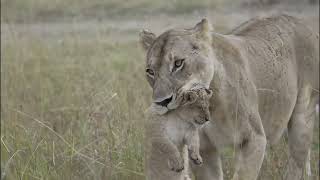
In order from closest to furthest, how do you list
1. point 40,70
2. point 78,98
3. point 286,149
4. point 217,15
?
point 286,149, point 78,98, point 40,70, point 217,15

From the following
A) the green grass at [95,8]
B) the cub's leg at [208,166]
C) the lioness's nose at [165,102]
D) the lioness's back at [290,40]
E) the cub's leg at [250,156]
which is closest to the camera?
the lioness's nose at [165,102]

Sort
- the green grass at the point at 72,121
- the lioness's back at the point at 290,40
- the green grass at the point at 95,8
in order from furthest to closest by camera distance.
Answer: the green grass at the point at 95,8, the lioness's back at the point at 290,40, the green grass at the point at 72,121

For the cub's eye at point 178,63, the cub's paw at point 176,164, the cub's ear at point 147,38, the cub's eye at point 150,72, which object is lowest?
the cub's paw at point 176,164

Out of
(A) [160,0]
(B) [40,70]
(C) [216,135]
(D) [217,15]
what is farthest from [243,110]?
(A) [160,0]

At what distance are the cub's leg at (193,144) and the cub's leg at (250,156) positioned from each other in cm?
37

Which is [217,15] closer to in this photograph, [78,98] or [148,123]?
[78,98]

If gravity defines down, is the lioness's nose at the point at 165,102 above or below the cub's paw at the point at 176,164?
above

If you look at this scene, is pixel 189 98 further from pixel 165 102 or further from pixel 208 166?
pixel 208 166

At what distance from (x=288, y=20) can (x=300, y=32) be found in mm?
116

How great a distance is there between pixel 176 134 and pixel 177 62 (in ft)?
1.06

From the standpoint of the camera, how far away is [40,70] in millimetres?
7211

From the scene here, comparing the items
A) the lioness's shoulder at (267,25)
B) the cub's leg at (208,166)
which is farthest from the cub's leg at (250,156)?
the lioness's shoulder at (267,25)

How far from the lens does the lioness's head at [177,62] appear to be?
11.5ft

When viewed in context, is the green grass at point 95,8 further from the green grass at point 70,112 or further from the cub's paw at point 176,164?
the cub's paw at point 176,164
